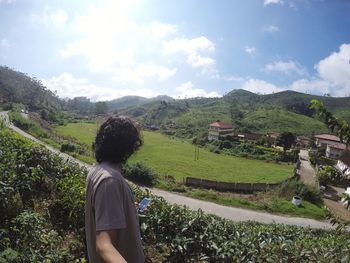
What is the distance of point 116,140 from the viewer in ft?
6.49

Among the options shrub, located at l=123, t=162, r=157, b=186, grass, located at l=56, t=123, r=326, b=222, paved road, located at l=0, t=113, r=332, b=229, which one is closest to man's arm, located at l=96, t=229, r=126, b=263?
paved road, located at l=0, t=113, r=332, b=229

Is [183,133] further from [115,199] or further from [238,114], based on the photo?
[115,199]

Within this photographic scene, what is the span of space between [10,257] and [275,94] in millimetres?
194957

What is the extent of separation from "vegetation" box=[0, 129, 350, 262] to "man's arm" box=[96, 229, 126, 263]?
1.86 meters

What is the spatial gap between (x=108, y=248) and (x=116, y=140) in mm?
698

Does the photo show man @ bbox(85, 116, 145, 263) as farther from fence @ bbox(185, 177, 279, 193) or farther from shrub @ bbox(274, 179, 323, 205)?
fence @ bbox(185, 177, 279, 193)

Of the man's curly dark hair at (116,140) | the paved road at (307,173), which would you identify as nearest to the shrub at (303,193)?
the paved road at (307,173)

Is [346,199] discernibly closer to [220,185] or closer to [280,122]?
[220,185]

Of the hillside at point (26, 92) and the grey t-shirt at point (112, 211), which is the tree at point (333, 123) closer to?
the grey t-shirt at point (112, 211)

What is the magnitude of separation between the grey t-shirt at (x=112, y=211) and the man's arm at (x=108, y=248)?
29mm

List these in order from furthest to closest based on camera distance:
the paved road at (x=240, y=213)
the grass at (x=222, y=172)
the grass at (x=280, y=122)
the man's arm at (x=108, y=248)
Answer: the grass at (x=280, y=122), the grass at (x=222, y=172), the paved road at (x=240, y=213), the man's arm at (x=108, y=248)

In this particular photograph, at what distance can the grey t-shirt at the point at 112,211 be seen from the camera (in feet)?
5.29

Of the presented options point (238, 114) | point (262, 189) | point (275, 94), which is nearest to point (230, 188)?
point (262, 189)

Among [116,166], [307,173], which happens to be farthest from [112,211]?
[307,173]
